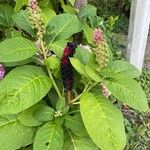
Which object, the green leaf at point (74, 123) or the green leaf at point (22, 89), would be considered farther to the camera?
the green leaf at point (74, 123)

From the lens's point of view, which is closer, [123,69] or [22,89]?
[22,89]

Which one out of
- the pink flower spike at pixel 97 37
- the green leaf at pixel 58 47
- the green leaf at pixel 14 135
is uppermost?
the pink flower spike at pixel 97 37

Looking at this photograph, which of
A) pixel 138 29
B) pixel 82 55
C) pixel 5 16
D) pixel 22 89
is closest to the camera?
pixel 22 89

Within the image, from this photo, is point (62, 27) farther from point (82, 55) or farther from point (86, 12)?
point (86, 12)

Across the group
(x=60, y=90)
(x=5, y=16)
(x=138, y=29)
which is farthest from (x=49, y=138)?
(x=138, y=29)

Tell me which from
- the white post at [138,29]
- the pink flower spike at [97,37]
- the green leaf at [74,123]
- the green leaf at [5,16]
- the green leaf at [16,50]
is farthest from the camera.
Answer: the white post at [138,29]

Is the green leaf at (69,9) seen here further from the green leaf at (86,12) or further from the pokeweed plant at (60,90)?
the pokeweed plant at (60,90)

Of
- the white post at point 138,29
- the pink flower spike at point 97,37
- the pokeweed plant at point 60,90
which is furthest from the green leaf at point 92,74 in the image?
the white post at point 138,29
